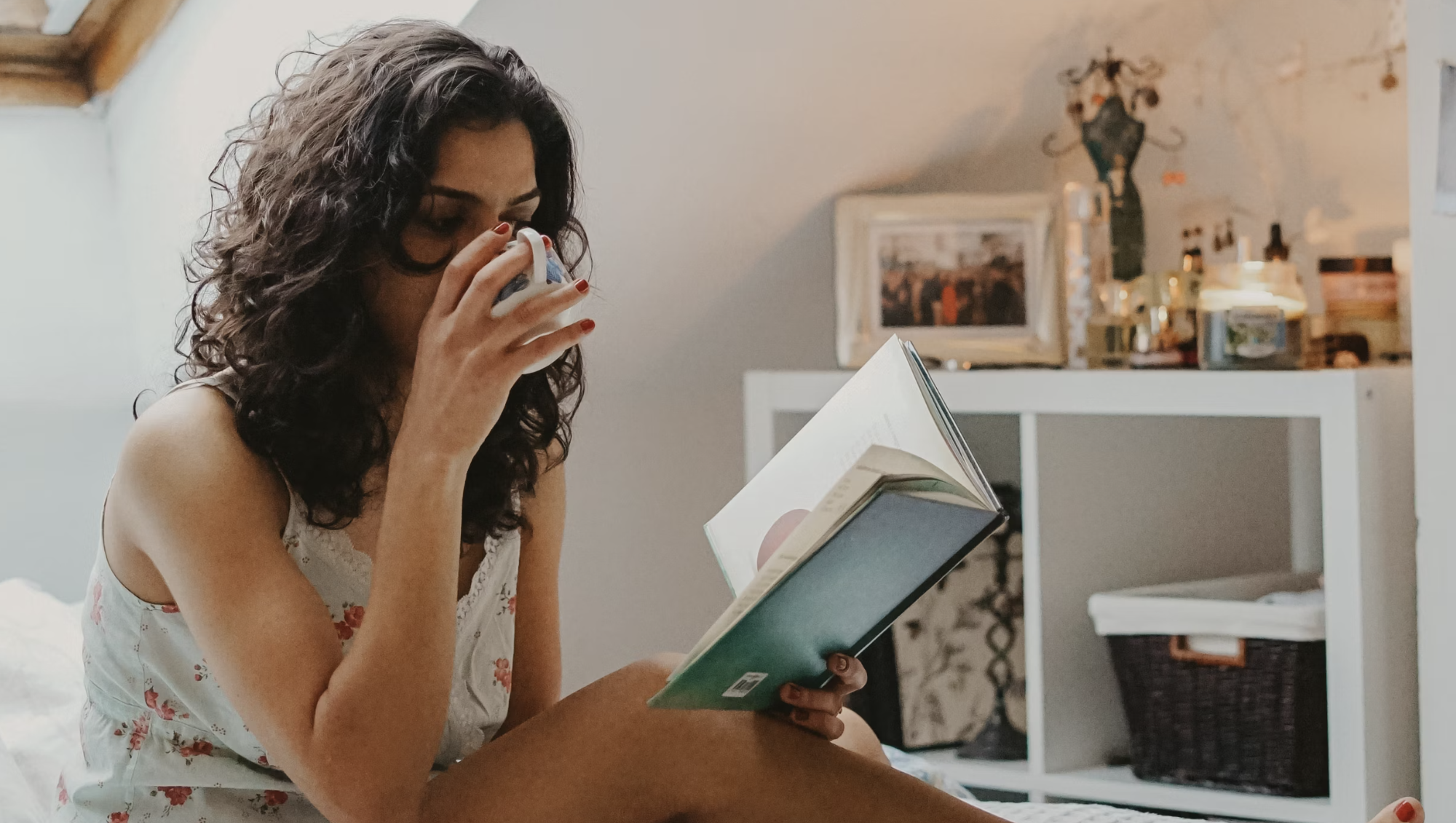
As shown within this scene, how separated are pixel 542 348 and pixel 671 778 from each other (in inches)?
12.1

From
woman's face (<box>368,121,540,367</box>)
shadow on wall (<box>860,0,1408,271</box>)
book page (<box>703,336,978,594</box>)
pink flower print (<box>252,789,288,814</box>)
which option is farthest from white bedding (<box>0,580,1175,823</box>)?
shadow on wall (<box>860,0,1408,271</box>)

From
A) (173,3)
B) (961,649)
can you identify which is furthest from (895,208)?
(173,3)

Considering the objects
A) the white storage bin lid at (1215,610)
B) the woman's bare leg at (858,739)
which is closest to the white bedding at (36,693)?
the woman's bare leg at (858,739)

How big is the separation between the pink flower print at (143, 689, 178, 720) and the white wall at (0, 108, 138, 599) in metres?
0.64

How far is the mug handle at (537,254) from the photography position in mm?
→ 873

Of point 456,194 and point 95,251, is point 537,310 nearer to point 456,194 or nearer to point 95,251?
point 456,194

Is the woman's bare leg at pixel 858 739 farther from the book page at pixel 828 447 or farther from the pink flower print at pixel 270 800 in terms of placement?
the pink flower print at pixel 270 800

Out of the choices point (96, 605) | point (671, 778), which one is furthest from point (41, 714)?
point (671, 778)

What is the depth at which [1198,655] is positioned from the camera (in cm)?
158

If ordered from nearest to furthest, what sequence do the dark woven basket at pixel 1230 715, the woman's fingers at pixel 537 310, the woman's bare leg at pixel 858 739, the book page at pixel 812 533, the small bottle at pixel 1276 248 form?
the book page at pixel 812 533 → the woman's fingers at pixel 537 310 → the woman's bare leg at pixel 858 739 → the dark woven basket at pixel 1230 715 → the small bottle at pixel 1276 248

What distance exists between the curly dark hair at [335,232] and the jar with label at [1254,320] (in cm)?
88

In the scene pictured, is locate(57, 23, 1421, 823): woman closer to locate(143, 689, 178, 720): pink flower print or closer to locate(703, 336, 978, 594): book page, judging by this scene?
locate(143, 689, 178, 720): pink flower print

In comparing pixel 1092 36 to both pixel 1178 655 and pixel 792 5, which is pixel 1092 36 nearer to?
pixel 792 5

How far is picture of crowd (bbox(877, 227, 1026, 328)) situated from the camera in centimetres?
180
